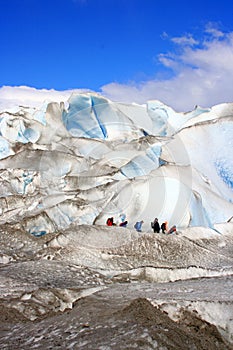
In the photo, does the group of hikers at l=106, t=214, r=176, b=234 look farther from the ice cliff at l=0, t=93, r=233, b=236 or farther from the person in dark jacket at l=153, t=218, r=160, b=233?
the ice cliff at l=0, t=93, r=233, b=236

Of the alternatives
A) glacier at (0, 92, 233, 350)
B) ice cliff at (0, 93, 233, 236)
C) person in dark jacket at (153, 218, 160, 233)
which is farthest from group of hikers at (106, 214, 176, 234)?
ice cliff at (0, 93, 233, 236)

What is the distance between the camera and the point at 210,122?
19.3 meters

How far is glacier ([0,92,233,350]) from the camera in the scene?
6359mm

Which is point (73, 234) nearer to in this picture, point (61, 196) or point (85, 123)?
point (61, 196)

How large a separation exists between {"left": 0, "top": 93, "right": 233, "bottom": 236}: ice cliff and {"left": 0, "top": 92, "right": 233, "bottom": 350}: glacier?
5 cm

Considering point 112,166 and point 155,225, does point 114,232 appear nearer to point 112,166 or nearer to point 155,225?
point 155,225

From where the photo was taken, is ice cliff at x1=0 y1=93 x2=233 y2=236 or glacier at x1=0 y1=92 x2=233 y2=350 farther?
ice cliff at x1=0 y1=93 x2=233 y2=236

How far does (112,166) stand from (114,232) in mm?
9854

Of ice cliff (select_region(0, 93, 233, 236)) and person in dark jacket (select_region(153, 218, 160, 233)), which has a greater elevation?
ice cliff (select_region(0, 93, 233, 236))

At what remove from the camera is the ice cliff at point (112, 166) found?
50.8 ft

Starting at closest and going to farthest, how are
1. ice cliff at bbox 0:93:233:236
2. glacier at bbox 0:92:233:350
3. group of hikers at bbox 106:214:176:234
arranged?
glacier at bbox 0:92:233:350
group of hikers at bbox 106:214:176:234
ice cliff at bbox 0:93:233:236

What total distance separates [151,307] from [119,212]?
29.4ft

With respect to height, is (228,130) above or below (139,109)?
below

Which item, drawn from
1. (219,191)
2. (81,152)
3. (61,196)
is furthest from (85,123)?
(219,191)
